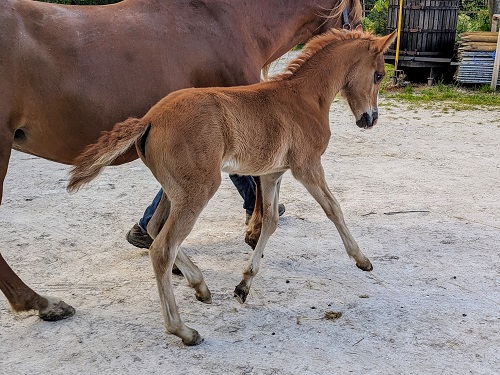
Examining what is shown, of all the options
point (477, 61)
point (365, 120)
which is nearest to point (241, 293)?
point (365, 120)

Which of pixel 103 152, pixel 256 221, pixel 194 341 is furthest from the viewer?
pixel 256 221

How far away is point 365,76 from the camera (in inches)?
141

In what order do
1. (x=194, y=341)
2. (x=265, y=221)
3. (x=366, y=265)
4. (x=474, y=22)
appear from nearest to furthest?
1. (x=194, y=341)
2. (x=366, y=265)
3. (x=265, y=221)
4. (x=474, y=22)

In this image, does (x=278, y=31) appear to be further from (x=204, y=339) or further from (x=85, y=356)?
(x=85, y=356)

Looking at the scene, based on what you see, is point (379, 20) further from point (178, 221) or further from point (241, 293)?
point (178, 221)

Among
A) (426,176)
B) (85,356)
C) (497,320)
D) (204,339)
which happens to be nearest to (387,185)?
(426,176)

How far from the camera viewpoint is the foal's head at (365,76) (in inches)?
140

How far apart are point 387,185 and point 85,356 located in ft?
10.9

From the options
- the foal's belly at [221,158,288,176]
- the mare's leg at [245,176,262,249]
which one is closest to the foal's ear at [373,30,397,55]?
the foal's belly at [221,158,288,176]

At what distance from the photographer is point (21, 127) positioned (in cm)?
315

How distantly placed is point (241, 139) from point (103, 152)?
2.27ft

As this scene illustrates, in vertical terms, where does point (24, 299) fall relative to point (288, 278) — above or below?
above

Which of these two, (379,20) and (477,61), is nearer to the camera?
(477,61)

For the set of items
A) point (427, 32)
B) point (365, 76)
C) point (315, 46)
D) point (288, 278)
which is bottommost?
point (288, 278)
